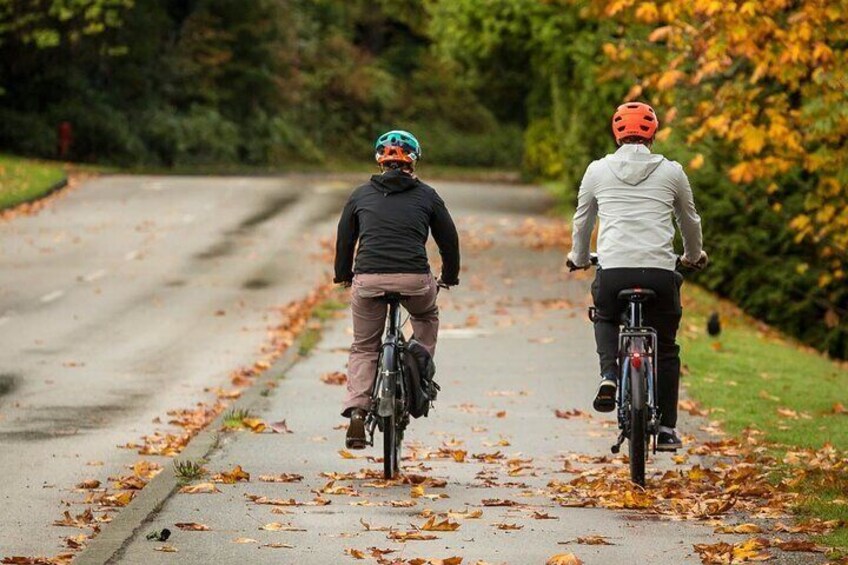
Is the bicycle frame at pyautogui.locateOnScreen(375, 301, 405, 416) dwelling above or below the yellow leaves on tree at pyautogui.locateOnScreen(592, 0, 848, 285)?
below

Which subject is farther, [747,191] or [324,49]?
[324,49]

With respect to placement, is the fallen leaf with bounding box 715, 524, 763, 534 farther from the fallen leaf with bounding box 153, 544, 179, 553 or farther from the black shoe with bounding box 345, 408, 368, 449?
the black shoe with bounding box 345, 408, 368, 449

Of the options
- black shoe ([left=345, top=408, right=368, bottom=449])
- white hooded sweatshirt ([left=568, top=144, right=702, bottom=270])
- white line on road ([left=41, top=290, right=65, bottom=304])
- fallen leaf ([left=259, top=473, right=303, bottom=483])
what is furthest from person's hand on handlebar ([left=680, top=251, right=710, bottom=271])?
white line on road ([left=41, top=290, right=65, bottom=304])

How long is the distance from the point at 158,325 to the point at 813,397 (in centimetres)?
855

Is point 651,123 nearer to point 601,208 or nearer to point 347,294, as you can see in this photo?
point 601,208

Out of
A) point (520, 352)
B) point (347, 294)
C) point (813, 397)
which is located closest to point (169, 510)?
point (813, 397)

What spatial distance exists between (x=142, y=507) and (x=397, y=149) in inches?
106

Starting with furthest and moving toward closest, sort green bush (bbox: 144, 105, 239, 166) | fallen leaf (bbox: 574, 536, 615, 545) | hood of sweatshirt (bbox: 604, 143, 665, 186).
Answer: green bush (bbox: 144, 105, 239, 166) → hood of sweatshirt (bbox: 604, 143, 665, 186) → fallen leaf (bbox: 574, 536, 615, 545)

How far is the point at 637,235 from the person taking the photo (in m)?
10.3

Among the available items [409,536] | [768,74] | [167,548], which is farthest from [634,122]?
[768,74]

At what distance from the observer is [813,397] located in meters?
16.2

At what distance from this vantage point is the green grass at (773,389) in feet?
34.1

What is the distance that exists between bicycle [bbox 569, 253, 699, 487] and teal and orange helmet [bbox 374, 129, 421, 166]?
4.89 ft

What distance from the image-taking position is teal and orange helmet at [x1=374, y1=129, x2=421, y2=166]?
35.8 ft
